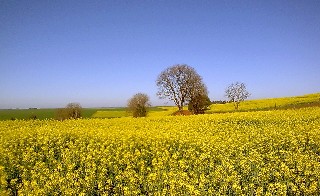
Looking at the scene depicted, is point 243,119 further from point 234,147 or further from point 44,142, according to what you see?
point 44,142

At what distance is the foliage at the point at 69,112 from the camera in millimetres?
59697

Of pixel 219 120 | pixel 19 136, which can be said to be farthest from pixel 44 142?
pixel 219 120

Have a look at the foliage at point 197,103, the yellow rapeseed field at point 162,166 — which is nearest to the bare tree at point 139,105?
the foliage at point 197,103

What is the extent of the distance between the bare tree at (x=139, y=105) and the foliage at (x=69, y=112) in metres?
10.5

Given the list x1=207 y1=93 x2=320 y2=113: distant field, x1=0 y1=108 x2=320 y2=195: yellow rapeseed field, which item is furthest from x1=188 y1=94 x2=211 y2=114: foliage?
x1=0 y1=108 x2=320 y2=195: yellow rapeseed field

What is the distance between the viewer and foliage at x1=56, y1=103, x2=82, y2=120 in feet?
196

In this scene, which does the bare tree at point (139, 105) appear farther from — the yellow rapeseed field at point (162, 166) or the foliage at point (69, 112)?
the yellow rapeseed field at point (162, 166)

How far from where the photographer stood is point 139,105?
60719 millimetres

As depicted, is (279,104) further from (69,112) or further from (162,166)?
(162,166)

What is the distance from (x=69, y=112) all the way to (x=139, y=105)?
13.7 m

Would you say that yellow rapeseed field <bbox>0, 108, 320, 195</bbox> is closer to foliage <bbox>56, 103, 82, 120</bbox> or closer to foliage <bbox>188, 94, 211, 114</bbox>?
foliage <bbox>188, 94, 211, 114</bbox>

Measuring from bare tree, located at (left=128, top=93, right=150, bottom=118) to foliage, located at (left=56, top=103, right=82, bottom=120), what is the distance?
1047cm

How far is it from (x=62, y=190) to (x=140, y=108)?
52.7 m

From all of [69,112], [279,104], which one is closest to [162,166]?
[69,112]
